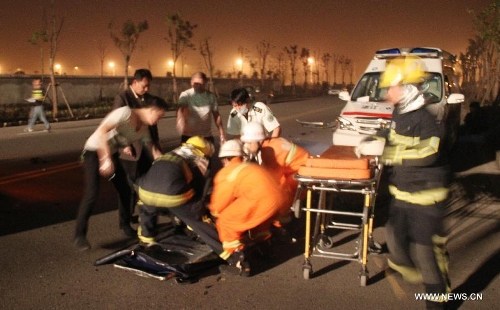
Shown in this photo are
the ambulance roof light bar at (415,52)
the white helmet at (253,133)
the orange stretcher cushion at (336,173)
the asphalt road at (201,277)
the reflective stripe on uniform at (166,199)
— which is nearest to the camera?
the asphalt road at (201,277)

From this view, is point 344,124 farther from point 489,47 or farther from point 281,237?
point 489,47

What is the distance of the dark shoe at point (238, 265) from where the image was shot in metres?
4.75

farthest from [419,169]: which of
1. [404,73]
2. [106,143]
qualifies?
[106,143]

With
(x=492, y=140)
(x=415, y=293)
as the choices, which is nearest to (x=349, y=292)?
(x=415, y=293)

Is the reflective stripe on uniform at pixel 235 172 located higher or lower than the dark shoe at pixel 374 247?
higher

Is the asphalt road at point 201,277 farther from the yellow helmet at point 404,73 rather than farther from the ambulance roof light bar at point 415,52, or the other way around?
the ambulance roof light bar at point 415,52

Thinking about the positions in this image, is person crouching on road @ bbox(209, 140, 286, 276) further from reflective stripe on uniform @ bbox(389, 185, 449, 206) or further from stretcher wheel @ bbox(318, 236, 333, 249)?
reflective stripe on uniform @ bbox(389, 185, 449, 206)

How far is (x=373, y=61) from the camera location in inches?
432

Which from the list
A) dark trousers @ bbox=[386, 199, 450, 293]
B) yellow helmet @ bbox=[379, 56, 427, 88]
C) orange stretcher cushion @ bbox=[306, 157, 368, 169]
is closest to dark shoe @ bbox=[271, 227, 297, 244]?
orange stretcher cushion @ bbox=[306, 157, 368, 169]

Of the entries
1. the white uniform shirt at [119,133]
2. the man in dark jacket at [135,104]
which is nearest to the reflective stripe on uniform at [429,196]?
the white uniform shirt at [119,133]

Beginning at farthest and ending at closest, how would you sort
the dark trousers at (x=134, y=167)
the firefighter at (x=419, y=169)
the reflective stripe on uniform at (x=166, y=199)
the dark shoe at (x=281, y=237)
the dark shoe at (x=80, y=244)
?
the dark trousers at (x=134, y=167)
the dark shoe at (x=281, y=237)
the dark shoe at (x=80, y=244)
the reflective stripe on uniform at (x=166, y=199)
the firefighter at (x=419, y=169)

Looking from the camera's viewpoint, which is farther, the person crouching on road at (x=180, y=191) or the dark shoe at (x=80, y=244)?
the dark shoe at (x=80, y=244)

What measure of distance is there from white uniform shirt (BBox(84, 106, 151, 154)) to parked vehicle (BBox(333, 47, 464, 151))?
182 inches

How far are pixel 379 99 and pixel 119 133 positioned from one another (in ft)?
20.4
